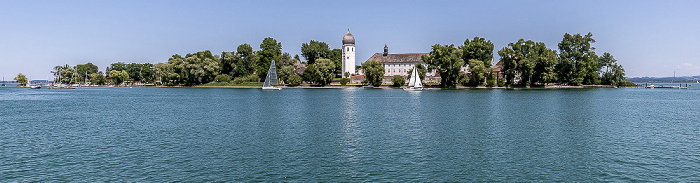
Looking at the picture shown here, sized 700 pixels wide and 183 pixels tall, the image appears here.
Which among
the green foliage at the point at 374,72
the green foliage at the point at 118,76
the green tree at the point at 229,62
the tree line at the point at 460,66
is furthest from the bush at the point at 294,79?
the green foliage at the point at 118,76

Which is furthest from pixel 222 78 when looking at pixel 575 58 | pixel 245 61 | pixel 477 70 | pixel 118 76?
pixel 575 58

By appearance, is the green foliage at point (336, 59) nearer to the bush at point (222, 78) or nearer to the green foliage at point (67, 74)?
the bush at point (222, 78)

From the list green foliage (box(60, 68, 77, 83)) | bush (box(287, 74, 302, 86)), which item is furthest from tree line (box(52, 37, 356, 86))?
green foliage (box(60, 68, 77, 83))

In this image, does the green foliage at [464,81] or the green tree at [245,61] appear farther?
the green tree at [245,61]

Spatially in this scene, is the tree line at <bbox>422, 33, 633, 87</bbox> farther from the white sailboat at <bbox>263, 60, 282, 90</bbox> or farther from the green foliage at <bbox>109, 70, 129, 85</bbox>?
the green foliage at <bbox>109, 70, 129, 85</bbox>

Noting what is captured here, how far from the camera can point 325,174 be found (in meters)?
19.5

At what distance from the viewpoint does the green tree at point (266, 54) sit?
485ft

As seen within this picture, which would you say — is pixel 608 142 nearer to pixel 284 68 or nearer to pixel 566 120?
pixel 566 120

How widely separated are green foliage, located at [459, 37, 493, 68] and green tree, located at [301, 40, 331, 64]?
61.6 m

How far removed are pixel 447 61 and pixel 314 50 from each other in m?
64.7

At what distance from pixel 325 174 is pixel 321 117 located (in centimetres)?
2481

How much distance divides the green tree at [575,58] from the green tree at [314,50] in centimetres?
8391

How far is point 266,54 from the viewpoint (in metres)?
148

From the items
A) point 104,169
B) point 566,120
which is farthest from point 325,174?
point 566,120
